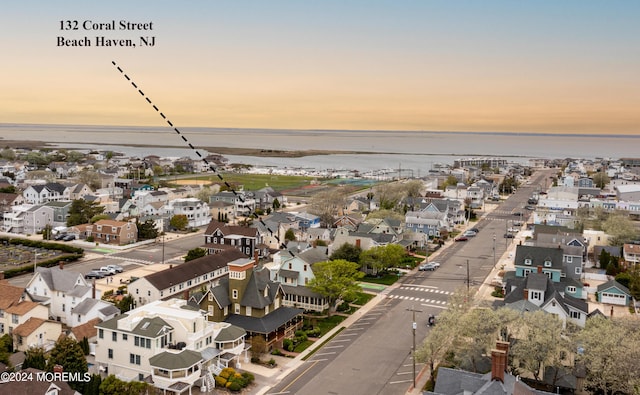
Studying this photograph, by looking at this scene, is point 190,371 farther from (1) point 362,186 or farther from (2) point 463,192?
(1) point 362,186

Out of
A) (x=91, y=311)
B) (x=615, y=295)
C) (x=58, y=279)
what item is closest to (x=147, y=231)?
(x=58, y=279)

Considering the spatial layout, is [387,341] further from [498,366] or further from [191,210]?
[191,210]

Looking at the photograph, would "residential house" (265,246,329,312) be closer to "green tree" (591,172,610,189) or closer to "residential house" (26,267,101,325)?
"residential house" (26,267,101,325)

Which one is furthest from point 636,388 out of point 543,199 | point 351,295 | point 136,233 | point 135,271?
point 543,199

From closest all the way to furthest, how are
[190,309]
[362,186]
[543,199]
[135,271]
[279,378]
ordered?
[279,378]
[190,309]
[135,271]
[543,199]
[362,186]

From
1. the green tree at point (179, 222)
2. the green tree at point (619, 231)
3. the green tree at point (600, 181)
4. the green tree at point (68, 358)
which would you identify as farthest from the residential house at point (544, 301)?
the green tree at point (600, 181)

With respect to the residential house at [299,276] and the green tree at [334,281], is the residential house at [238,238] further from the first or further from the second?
the green tree at [334,281]
